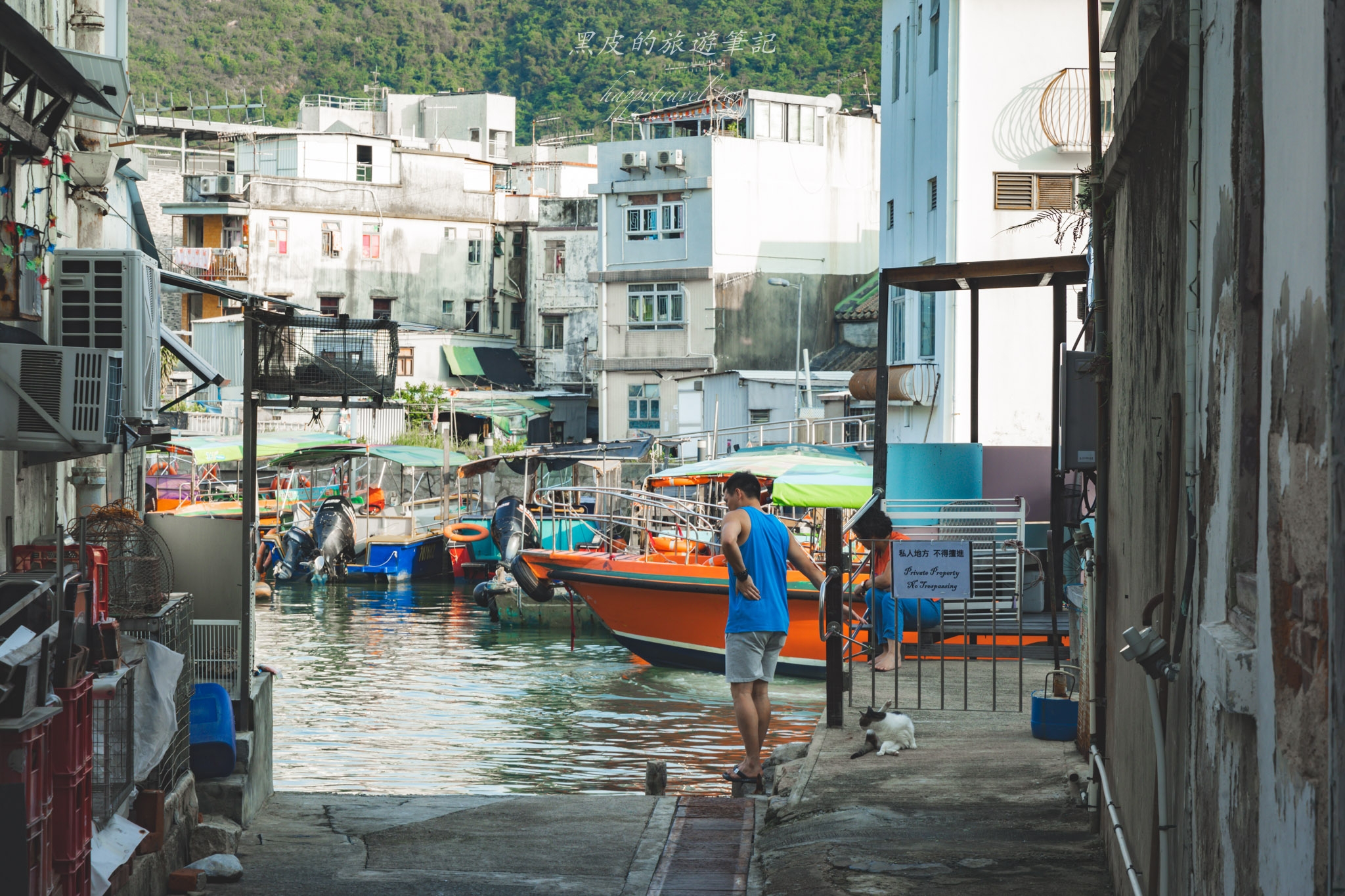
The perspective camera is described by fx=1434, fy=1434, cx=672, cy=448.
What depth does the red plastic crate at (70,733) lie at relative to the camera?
213 inches

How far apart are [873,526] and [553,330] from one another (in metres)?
42.8

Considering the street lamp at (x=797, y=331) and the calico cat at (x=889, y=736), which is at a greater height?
the street lamp at (x=797, y=331)

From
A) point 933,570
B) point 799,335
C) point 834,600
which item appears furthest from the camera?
point 799,335

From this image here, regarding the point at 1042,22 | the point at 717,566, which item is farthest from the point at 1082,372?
the point at 1042,22

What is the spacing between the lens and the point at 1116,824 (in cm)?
550

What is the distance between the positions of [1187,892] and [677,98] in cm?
7537

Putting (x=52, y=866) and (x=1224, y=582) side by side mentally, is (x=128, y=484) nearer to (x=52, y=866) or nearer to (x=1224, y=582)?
(x=52, y=866)

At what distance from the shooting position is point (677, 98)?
7675 centimetres

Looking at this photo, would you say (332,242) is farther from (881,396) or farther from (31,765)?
(31,765)

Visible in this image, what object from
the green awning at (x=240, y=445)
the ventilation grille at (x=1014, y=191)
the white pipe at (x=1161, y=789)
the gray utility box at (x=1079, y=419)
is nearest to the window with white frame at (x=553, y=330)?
the green awning at (x=240, y=445)

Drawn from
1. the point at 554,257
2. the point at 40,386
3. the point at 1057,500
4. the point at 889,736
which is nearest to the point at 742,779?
the point at 889,736

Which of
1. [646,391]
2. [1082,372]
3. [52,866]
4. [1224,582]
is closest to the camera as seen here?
[1224,582]

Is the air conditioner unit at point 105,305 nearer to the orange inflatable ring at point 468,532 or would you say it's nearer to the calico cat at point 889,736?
the calico cat at point 889,736

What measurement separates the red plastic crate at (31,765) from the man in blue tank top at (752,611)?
190 inches
